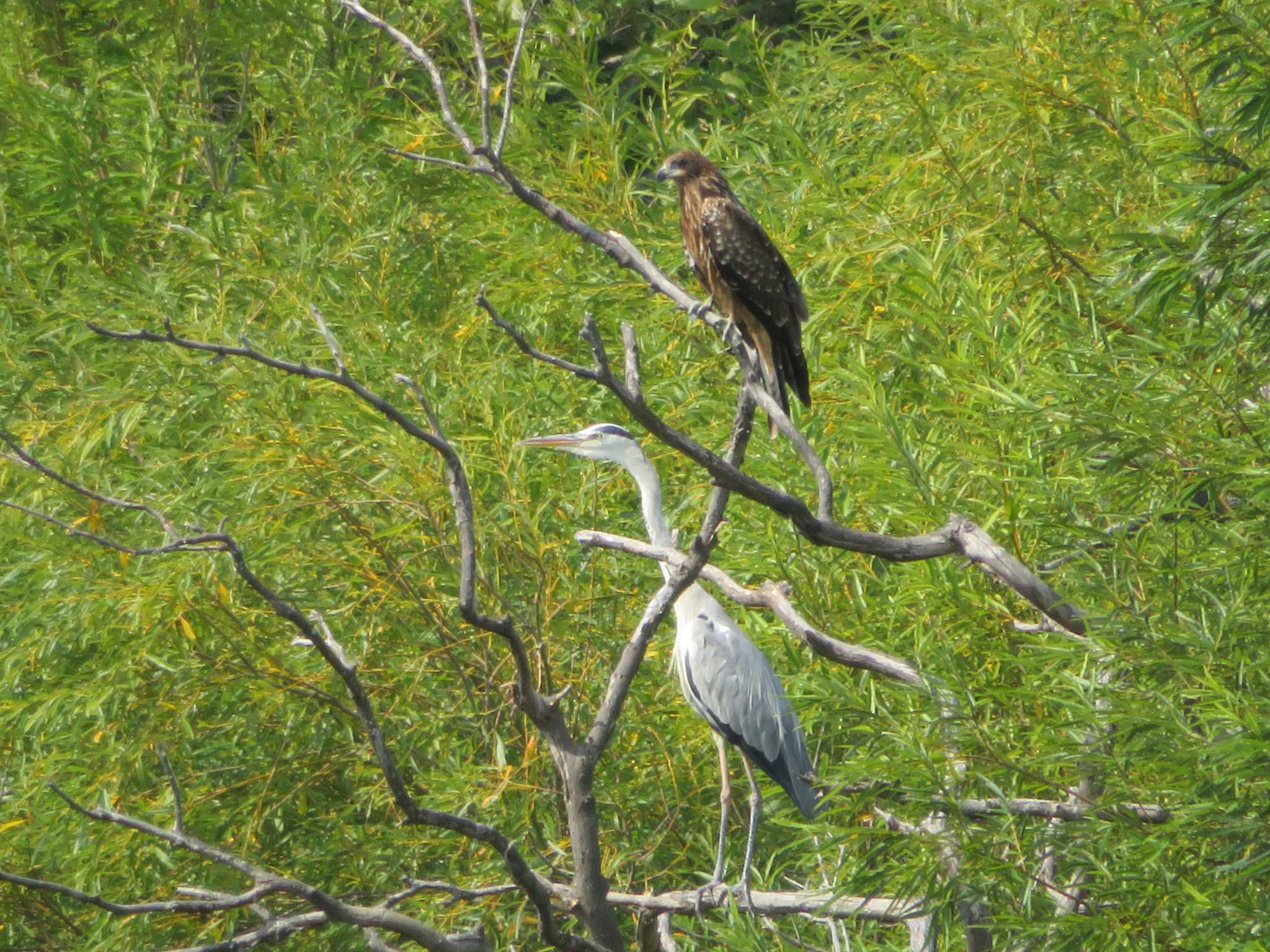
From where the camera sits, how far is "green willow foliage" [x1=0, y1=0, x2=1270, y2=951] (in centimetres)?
224

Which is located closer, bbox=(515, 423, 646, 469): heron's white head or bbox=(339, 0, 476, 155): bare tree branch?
bbox=(339, 0, 476, 155): bare tree branch

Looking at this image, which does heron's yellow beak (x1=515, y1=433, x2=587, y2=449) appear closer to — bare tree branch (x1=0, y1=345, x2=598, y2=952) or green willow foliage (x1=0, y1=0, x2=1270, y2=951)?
green willow foliage (x1=0, y1=0, x2=1270, y2=951)

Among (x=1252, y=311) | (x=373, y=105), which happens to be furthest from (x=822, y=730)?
(x=373, y=105)

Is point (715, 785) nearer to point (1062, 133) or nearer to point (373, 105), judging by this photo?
point (1062, 133)

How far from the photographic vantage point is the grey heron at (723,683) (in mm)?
3273

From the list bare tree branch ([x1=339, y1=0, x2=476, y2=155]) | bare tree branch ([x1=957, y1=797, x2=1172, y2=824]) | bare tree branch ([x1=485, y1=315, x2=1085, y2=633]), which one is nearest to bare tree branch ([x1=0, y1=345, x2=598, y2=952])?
bare tree branch ([x1=485, y1=315, x2=1085, y2=633])

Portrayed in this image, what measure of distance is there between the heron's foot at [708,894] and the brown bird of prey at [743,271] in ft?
3.87

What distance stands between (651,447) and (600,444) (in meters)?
0.55

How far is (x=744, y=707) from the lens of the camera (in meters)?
3.40

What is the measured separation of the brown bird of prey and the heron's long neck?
0.52 meters

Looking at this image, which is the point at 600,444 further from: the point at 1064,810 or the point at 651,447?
the point at 1064,810

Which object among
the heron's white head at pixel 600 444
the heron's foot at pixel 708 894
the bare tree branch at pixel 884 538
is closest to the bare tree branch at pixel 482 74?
the bare tree branch at pixel 884 538

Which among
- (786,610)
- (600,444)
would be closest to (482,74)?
(786,610)

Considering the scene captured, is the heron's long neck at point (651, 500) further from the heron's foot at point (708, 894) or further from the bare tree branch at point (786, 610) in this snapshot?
the heron's foot at point (708, 894)
